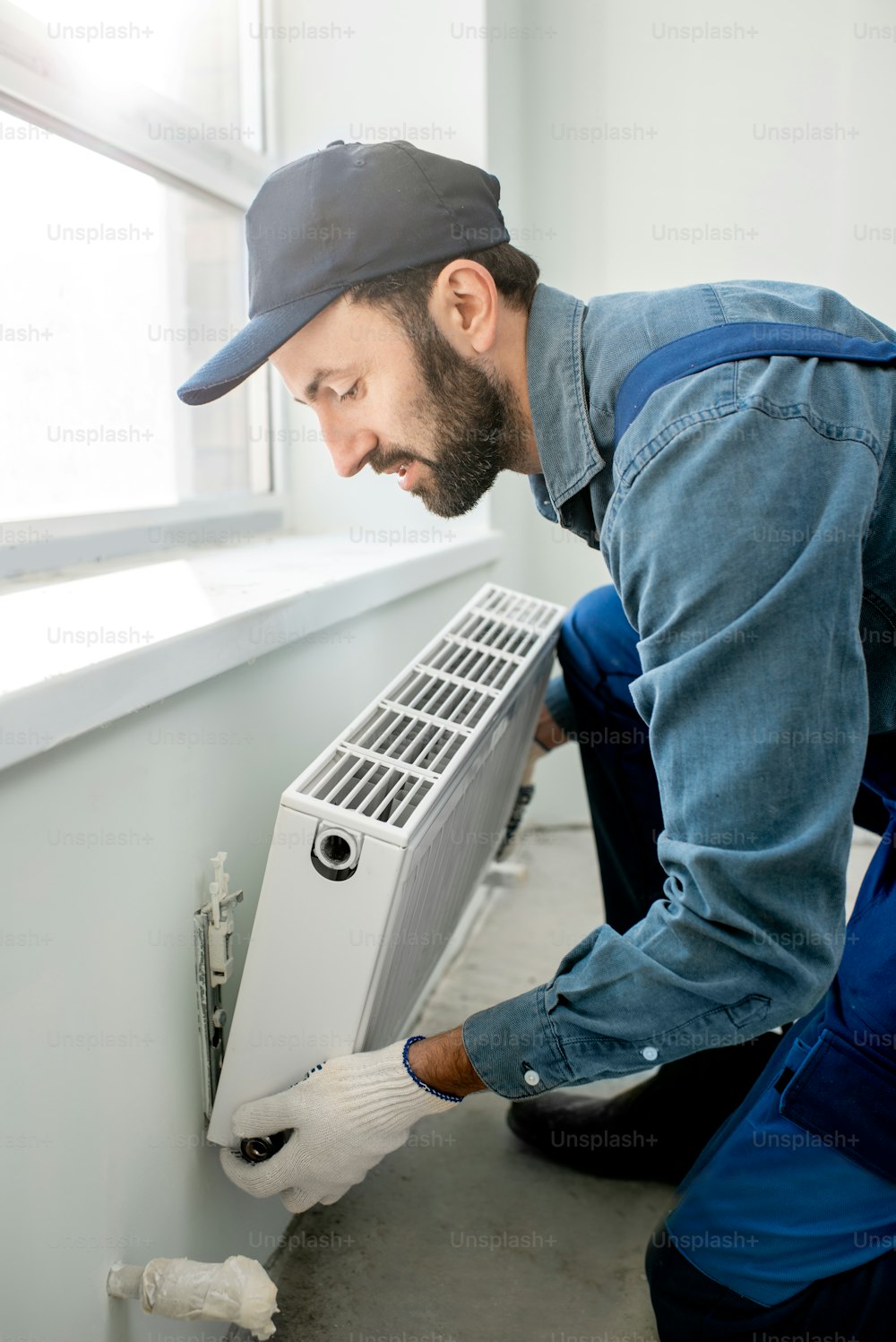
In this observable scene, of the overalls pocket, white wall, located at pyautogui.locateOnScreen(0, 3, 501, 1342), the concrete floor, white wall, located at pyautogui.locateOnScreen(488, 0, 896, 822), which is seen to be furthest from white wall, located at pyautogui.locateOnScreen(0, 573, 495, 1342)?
white wall, located at pyautogui.locateOnScreen(488, 0, 896, 822)

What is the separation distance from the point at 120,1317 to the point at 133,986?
0.93 ft

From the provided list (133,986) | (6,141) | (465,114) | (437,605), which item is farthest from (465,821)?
(465,114)

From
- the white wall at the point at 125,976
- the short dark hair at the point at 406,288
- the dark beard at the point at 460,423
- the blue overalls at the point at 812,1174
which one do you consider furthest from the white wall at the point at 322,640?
the blue overalls at the point at 812,1174

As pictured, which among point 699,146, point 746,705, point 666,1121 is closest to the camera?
point 746,705

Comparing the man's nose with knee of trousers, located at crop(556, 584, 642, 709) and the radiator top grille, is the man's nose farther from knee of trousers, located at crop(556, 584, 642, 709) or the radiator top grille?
knee of trousers, located at crop(556, 584, 642, 709)

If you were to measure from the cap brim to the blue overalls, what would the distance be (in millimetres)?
277

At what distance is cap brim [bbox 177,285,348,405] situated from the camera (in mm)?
909

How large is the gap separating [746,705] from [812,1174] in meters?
0.55

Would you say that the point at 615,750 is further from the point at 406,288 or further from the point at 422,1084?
the point at 406,288

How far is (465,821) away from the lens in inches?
45.0

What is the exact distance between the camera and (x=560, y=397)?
3.16 ft

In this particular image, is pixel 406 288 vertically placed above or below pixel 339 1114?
above

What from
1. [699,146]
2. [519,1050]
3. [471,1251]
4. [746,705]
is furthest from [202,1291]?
[699,146]

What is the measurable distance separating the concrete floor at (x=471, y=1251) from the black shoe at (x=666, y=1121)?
0.09ft
